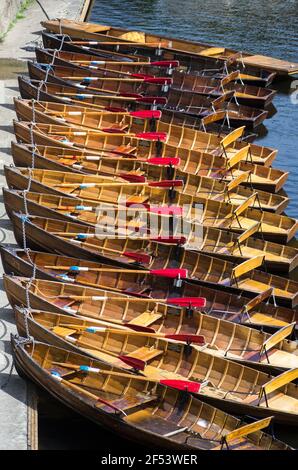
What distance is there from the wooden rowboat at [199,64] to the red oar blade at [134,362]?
22.5 m

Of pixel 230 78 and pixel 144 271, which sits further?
pixel 230 78

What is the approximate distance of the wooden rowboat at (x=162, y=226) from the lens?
30.1 meters

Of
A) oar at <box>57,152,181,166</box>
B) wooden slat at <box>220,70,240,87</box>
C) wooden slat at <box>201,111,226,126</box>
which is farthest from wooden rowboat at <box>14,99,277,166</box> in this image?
wooden slat at <box>220,70,240,87</box>

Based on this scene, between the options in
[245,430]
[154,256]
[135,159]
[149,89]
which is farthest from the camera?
[149,89]

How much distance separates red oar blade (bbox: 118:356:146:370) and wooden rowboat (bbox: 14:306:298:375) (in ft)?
1.87

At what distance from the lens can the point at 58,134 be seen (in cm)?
3553

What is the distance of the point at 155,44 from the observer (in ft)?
155

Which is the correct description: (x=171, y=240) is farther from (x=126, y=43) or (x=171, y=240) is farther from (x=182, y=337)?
(x=126, y=43)

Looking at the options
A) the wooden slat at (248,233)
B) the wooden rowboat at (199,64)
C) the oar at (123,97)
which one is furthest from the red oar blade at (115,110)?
the wooden slat at (248,233)

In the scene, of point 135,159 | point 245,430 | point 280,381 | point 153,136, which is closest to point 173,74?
point 153,136

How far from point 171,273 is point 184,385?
16.1ft

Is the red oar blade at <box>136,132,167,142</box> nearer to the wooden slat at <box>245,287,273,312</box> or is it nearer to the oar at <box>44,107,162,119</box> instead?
the oar at <box>44,107,162,119</box>

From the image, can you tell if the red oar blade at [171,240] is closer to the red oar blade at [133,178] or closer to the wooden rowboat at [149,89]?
the red oar blade at [133,178]

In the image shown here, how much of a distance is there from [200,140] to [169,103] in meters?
4.81
